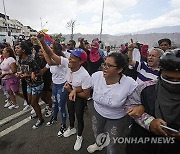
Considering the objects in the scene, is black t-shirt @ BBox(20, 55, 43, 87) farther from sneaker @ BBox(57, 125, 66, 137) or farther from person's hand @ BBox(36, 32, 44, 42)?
person's hand @ BBox(36, 32, 44, 42)

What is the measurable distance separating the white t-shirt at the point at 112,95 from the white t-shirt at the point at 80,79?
1.11ft

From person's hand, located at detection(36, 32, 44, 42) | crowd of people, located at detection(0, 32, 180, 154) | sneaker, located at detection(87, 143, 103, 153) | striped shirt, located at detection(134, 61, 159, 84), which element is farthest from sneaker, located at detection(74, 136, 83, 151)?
person's hand, located at detection(36, 32, 44, 42)

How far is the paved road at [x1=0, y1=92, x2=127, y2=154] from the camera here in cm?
304

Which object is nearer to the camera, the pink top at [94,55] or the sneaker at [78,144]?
the sneaker at [78,144]

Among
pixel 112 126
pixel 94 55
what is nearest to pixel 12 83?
pixel 94 55

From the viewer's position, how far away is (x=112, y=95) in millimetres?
2135

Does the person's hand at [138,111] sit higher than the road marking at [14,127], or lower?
higher

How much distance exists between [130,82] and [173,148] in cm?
87

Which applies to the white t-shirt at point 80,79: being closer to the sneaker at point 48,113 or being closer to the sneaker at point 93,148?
the sneaker at point 93,148

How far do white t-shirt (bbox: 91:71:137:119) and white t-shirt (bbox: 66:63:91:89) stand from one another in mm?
338

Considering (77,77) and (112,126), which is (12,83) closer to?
(77,77)

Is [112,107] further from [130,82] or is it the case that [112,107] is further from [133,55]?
[133,55]

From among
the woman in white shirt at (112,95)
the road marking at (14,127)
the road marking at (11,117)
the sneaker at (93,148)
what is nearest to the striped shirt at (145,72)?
the woman in white shirt at (112,95)

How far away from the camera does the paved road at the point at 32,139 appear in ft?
9.97
